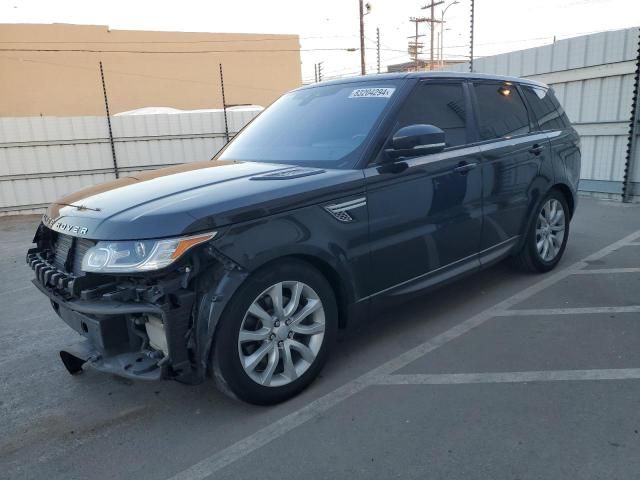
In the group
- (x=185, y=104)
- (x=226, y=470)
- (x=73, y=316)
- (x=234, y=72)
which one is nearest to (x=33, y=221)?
(x=73, y=316)

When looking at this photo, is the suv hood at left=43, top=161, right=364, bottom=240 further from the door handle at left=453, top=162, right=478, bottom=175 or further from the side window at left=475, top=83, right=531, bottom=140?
the side window at left=475, top=83, right=531, bottom=140

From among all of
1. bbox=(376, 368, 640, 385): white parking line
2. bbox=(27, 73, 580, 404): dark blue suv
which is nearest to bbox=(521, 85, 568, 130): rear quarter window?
bbox=(27, 73, 580, 404): dark blue suv

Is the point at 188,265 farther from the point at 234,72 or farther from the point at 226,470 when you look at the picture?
the point at 234,72

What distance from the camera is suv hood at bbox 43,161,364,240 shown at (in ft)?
8.38

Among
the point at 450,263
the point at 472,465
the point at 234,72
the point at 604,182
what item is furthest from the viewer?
the point at 234,72

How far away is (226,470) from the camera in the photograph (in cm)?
248

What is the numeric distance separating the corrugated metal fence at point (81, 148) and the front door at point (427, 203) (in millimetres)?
9521

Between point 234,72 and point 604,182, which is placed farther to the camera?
point 234,72

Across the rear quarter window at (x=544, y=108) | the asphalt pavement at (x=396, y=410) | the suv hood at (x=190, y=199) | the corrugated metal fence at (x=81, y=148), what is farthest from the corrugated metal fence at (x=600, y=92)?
the corrugated metal fence at (x=81, y=148)

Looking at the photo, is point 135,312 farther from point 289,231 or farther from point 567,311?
point 567,311

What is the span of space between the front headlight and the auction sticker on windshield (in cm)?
171

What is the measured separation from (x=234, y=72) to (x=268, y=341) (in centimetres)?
3150

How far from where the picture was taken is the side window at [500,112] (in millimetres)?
4215

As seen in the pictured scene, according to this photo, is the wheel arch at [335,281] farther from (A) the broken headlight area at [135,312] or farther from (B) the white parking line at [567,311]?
(B) the white parking line at [567,311]
